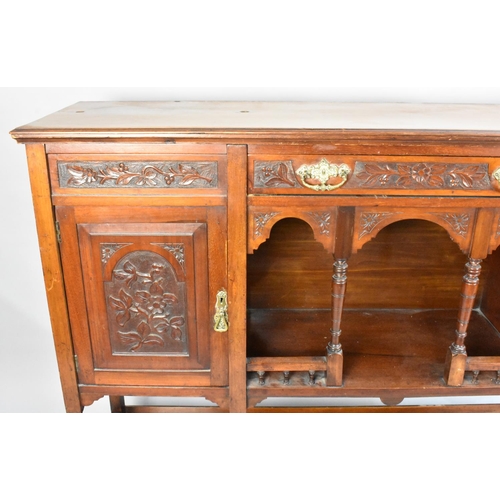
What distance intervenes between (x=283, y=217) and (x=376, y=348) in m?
0.71

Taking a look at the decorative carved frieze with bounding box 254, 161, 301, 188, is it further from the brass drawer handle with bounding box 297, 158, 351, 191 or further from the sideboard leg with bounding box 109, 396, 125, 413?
the sideboard leg with bounding box 109, 396, 125, 413

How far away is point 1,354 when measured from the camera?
2191 millimetres

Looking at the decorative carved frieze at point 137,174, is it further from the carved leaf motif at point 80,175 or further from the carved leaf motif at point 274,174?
the carved leaf motif at point 274,174

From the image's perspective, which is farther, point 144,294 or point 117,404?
point 117,404

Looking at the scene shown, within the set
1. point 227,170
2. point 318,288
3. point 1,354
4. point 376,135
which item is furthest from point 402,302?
point 1,354

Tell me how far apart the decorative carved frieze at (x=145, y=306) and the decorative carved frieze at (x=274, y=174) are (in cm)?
37

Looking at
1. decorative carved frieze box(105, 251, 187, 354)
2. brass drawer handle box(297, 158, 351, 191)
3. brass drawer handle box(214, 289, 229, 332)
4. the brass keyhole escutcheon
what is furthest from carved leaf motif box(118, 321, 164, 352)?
the brass keyhole escutcheon

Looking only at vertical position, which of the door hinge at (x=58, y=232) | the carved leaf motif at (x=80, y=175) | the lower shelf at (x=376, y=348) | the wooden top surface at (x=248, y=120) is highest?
the wooden top surface at (x=248, y=120)

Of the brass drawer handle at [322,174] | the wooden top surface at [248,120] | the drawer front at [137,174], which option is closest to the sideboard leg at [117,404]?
the drawer front at [137,174]

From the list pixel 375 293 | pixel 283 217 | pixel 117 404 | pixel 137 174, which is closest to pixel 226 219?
pixel 283 217

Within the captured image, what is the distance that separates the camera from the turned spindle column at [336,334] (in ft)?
4.87

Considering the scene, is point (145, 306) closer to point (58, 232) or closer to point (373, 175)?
point (58, 232)

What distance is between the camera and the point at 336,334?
1.54 metres

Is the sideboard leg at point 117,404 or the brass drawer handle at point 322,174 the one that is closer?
the brass drawer handle at point 322,174
